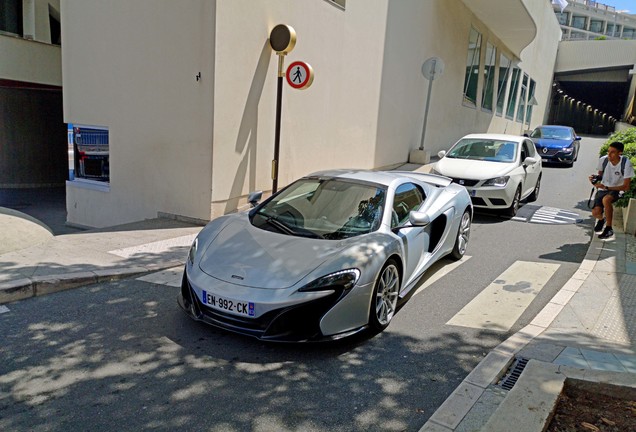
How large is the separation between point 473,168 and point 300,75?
3.83 m

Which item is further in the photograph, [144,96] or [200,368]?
[144,96]

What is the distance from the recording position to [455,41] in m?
18.7

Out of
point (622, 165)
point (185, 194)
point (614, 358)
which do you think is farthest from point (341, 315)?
point (622, 165)

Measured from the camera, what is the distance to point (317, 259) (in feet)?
13.9

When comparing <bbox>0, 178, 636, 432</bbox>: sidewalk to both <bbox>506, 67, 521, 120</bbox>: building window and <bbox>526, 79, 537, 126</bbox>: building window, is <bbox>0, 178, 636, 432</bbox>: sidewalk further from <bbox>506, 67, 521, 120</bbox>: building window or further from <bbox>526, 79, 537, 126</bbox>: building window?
<bbox>526, 79, 537, 126</bbox>: building window

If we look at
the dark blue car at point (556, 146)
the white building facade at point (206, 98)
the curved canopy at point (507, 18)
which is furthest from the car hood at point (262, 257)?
the curved canopy at point (507, 18)

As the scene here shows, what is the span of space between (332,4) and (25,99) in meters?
10.6

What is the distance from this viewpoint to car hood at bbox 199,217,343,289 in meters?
4.11

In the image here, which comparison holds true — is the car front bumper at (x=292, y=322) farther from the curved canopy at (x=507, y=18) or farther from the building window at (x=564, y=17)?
the building window at (x=564, y=17)

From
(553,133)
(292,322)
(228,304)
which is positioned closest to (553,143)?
(553,133)

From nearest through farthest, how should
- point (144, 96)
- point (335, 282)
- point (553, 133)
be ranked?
point (335, 282) → point (144, 96) → point (553, 133)

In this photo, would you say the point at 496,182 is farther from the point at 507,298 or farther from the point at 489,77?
the point at 489,77

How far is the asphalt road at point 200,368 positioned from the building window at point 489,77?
1997 cm

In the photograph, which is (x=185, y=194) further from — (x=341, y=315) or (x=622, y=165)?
(x=622, y=165)
